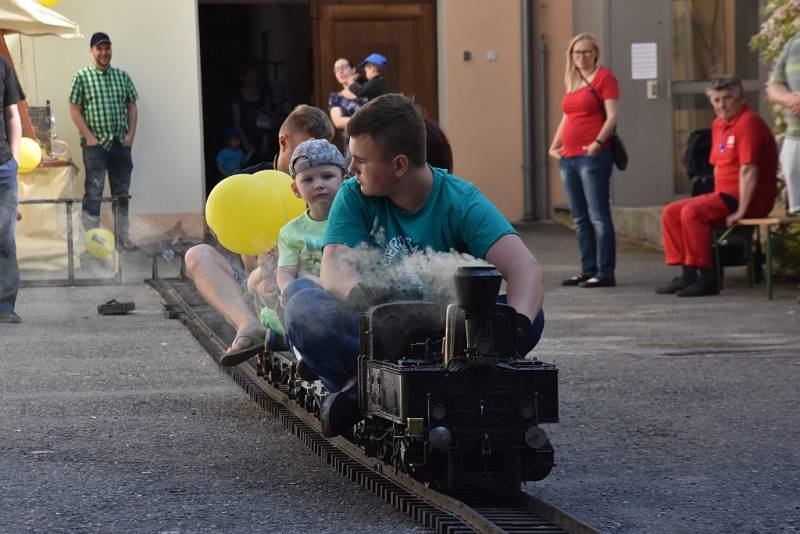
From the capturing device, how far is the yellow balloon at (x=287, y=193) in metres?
7.40

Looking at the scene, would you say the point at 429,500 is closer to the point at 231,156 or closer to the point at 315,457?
the point at 315,457

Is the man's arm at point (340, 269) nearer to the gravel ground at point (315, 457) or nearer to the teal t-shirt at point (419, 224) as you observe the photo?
the teal t-shirt at point (419, 224)

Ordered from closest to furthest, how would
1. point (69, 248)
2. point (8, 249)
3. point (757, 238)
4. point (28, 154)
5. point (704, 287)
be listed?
point (8, 249), point (704, 287), point (757, 238), point (28, 154), point (69, 248)

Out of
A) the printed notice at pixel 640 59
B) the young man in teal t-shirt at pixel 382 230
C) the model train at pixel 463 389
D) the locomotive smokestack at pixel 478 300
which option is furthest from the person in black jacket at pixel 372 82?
the locomotive smokestack at pixel 478 300

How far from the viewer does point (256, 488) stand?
550 cm

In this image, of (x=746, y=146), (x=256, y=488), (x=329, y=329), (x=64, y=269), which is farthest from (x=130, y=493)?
(x=64, y=269)

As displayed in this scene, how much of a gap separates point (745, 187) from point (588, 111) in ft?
5.23

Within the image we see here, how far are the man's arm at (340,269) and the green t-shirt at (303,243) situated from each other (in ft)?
3.27

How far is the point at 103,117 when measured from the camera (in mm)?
16938

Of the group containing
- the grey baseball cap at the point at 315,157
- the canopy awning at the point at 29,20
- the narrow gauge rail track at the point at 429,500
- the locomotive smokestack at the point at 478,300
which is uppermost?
the canopy awning at the point at 29,20

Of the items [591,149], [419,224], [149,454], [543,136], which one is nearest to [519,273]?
[419,224]

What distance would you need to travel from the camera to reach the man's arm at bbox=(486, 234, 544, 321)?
518cm

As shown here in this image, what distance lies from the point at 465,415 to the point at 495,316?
1.05ft

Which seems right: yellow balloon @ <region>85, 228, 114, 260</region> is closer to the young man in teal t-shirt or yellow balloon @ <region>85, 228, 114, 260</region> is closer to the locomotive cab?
the young man in teal t-shirt
